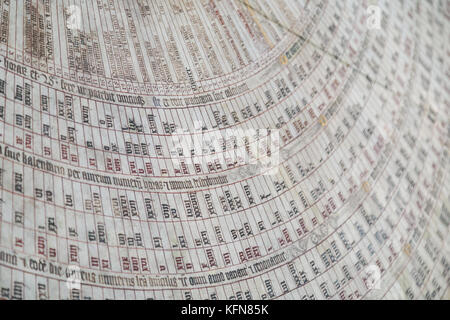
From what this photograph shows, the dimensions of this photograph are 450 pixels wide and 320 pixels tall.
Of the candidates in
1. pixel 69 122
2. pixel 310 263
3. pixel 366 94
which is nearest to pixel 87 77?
pixel 69 122

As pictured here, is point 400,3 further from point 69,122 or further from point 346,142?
point 69,122

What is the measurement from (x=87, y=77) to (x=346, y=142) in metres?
1.09

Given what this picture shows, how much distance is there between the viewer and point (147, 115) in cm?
229

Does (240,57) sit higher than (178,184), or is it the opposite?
(240,57)

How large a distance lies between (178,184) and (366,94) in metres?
1.01

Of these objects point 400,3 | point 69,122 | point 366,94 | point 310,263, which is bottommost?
point 310,263

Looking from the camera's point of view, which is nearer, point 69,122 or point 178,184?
point 69,122

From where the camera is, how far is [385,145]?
8.91ft

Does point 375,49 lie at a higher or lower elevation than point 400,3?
lower

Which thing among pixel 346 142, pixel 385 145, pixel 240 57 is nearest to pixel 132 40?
pixel 240 57

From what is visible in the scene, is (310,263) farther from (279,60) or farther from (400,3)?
(400,3)
